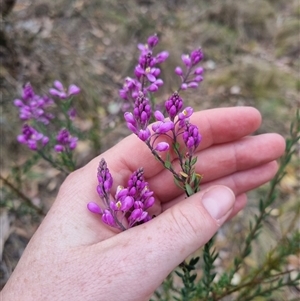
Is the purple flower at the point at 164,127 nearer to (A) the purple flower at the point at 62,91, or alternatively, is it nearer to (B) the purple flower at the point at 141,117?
(B) the purple flower at the point at 141,117

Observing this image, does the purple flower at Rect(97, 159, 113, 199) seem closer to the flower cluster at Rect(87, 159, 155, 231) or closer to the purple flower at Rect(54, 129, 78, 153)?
the flower cluster at Rect(87, 159, 155, 231)

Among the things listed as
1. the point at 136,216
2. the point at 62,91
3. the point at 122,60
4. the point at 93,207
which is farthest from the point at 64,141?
the point at 122,60

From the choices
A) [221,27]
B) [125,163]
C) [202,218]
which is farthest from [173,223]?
[221,27]

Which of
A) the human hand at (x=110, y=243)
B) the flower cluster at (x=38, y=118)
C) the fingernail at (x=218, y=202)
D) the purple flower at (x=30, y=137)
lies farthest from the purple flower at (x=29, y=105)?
the fingernail at (x=218, y=202)

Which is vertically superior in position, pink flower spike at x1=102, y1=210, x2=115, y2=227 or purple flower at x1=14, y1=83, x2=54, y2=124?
purple flower at x1=14, y1=83, x2=54, y2=124

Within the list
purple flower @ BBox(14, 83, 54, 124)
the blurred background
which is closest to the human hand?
purple flower @ BBox(14, 83, 54, 124)

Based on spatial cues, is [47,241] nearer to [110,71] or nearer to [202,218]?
[202,218]

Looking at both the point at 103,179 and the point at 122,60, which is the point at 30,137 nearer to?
the point at 103,179
